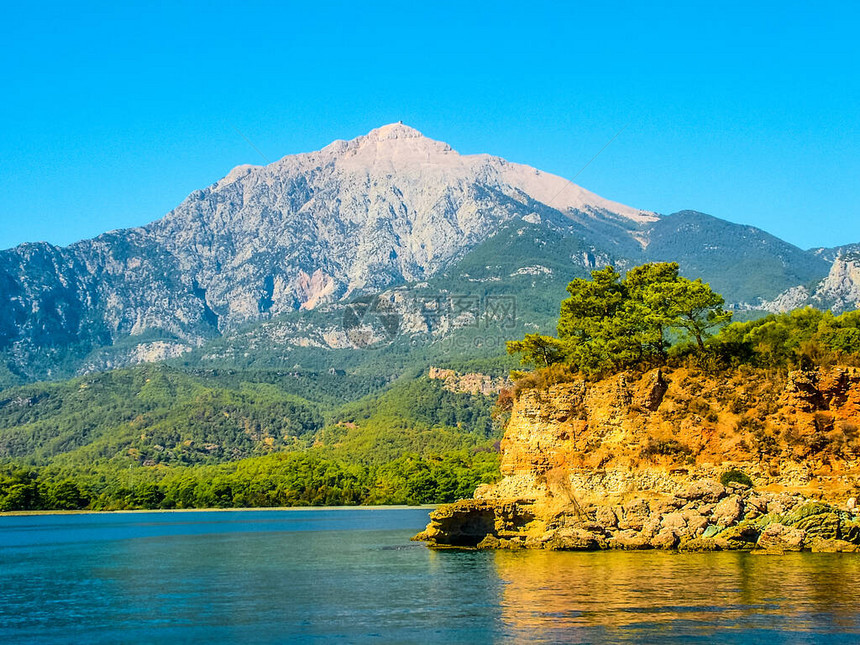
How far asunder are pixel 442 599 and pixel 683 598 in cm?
1092

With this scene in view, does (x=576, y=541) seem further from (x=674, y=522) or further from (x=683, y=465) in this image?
(x=683, y=465)

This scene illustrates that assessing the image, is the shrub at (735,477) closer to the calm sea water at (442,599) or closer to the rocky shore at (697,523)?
the rocky shore at (697,523)

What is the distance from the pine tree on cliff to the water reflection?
17.5 meters

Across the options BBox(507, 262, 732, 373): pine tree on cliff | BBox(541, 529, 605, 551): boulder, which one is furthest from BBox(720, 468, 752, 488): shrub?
BBox(507, 262, 732, 373): pine tree on cliff

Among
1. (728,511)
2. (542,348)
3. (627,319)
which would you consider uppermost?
(627,319)

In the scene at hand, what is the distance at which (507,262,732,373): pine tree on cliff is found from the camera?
6456 cm

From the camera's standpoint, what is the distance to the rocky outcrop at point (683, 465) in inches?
2149

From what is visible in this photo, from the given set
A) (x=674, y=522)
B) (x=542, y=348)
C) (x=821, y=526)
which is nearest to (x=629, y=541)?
(x=674, y=522)

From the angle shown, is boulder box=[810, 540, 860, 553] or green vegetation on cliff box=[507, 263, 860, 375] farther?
green vegetation on cliff box=[507, 263, 860, 375]

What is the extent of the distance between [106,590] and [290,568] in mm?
12881

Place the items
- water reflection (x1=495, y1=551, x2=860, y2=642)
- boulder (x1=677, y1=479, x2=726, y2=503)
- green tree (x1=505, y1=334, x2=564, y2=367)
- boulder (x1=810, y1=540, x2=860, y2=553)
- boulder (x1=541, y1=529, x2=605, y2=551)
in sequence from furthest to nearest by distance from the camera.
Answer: green tree (x1=505, y1=334, x2=564, y2=367)
boulder (x1=541, y1=529, x2=605, y2=551)
boulder (x1=677, y1=479, x2=726, y2=503)
boulder (x1=810, y1=540, x2=860, y2=553)
water reflection (x1=495, y1=551, x2=860, y2=642)

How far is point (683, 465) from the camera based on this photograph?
5866cm

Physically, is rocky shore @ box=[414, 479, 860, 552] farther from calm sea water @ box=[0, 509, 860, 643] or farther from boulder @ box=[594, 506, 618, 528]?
calm sea water @ box=[0, 509, 860, 643]

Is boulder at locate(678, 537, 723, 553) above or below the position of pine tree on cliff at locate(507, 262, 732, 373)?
below
